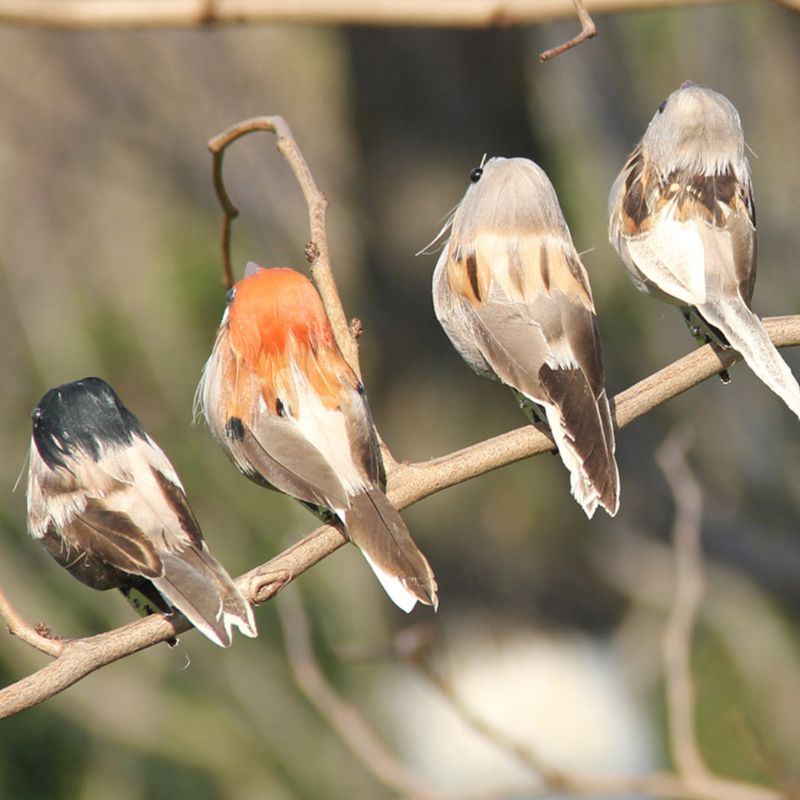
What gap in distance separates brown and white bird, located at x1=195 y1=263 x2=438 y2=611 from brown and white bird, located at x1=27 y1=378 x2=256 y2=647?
0.20 meters

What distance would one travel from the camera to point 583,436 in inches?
122

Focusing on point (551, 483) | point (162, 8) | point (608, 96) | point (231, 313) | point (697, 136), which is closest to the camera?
point (231, 313)

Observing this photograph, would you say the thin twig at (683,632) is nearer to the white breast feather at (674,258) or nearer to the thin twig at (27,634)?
the white breast feather at (674,258)

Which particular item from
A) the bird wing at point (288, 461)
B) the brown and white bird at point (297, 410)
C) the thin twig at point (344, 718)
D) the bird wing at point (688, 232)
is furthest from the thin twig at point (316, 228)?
the thin twig at point (344, 718)

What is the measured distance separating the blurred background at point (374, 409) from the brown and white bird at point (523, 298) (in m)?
3.80

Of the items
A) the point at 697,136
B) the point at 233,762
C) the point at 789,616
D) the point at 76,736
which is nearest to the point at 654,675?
the point at 789,616

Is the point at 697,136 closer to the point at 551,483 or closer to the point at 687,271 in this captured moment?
the point at 687,271

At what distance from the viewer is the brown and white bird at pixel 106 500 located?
125 inches

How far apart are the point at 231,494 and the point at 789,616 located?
389 centimetres

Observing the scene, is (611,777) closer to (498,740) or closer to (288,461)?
(498,740)

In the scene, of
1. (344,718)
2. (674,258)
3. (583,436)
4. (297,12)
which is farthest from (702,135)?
(344,718)

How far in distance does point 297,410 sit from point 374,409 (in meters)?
6.58

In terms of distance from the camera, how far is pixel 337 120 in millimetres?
9336

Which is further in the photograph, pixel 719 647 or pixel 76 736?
pixel 719 647
